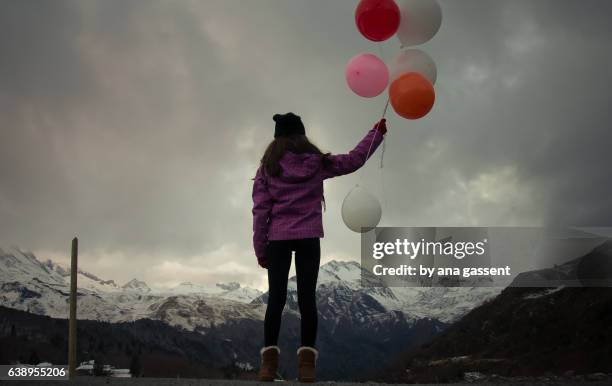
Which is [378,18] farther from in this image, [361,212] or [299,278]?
[299,278]

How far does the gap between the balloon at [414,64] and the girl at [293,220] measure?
198cm

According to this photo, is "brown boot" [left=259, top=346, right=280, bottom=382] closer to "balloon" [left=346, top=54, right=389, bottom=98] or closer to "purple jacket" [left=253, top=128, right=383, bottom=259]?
"purple jacket" [left=253, top=128, right=383, bottom=259]

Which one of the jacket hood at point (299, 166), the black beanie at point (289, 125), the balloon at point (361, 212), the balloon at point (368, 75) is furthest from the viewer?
the balloon at point (361, 212)

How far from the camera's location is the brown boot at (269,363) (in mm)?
6023

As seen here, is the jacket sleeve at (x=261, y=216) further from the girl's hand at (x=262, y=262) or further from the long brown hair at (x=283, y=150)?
the long brown hair at (x=283, y=150)

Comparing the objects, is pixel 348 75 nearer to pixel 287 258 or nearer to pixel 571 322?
pixel 287 258

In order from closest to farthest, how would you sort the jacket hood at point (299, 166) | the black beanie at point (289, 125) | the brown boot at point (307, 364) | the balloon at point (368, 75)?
the brown boot at point (307, 364), the jacket hood at point (299, 166), the black beanie at point (289, 125), the balloon at point (368, 75)

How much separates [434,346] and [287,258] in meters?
170

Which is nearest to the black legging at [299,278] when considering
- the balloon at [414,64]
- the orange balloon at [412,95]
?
the orange balloon at [412,95]

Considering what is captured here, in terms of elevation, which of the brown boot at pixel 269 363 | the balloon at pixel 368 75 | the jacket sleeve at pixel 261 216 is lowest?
the brown boot at pixel 269 363

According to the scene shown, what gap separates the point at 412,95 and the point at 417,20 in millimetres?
1326

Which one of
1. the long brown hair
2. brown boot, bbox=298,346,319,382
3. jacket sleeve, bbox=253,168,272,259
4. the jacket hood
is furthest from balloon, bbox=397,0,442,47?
brown boot, bbox=298,346,319,382

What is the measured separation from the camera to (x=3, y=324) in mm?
180125

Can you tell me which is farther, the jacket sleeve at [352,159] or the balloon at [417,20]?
the balloon at [417,20]
